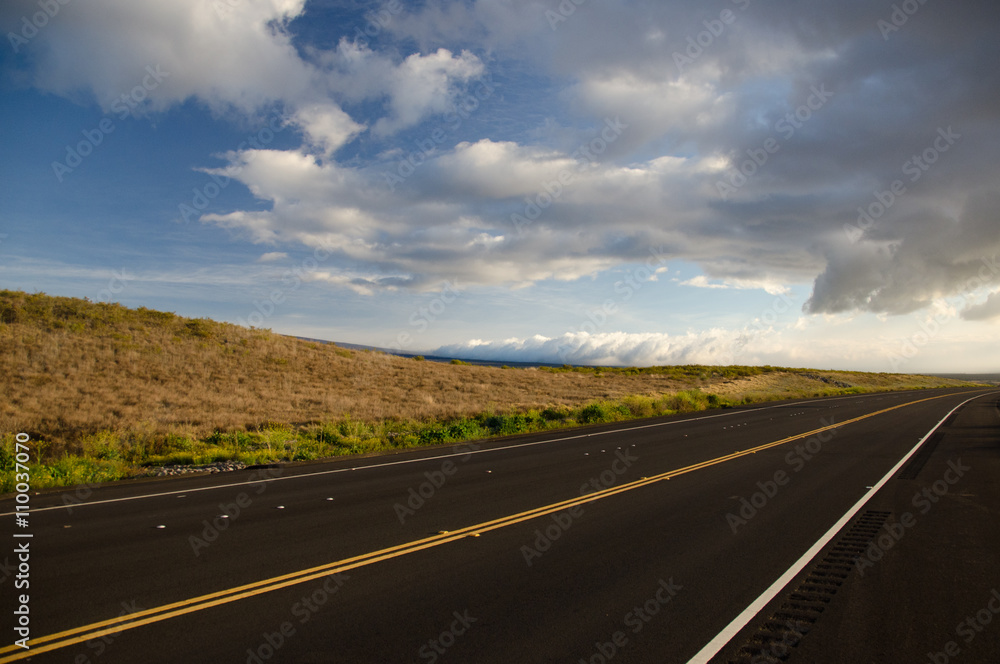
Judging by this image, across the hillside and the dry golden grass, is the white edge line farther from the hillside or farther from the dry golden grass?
the dry golden grass

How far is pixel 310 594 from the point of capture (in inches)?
206

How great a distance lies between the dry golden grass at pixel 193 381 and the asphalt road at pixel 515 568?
10.7 meters

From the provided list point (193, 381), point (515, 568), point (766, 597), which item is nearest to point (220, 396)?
point (193, 381)

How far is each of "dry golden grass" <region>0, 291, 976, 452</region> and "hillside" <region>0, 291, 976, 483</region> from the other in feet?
0.32

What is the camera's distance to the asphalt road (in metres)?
4.38

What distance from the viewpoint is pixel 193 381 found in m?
28.4

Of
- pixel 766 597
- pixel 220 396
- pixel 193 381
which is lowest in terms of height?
pixel 766 597

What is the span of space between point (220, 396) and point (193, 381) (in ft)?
13.2

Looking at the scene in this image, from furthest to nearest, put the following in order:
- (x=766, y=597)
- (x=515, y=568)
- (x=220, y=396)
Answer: (x=220, y=396) → (x=515, y=568) → (x=766, y=597)

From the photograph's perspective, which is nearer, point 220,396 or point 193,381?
point 220,396

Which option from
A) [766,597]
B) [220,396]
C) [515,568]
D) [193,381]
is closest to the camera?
[766,597]

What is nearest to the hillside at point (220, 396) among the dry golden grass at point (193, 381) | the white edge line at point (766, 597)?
the dry golden grass at point (193, 381)

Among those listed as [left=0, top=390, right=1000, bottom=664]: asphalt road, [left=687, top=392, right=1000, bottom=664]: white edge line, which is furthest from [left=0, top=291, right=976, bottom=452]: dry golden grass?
[left=687, top=392, right=1000, bottom=664]: white edge line

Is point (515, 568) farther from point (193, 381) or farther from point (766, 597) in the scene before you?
point (193, 381)
